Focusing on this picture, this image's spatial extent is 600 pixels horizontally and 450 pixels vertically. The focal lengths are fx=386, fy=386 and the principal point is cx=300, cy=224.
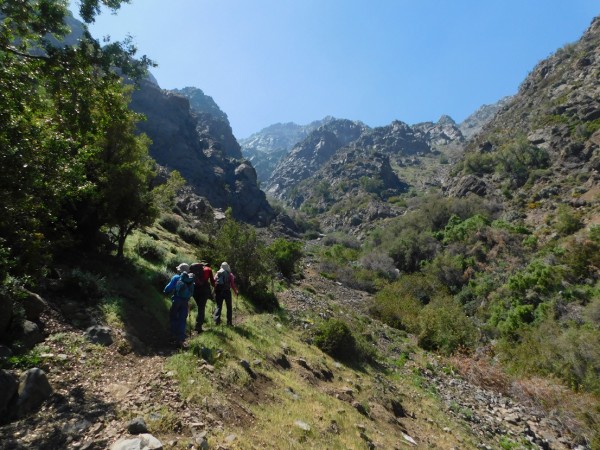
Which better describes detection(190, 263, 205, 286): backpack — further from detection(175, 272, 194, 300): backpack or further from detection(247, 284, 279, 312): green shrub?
detection(247, 284, 279, 312): green shrub

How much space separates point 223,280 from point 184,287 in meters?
2.10

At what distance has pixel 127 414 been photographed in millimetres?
5926

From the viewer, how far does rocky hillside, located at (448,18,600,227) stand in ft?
149

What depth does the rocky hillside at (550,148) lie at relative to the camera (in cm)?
4538

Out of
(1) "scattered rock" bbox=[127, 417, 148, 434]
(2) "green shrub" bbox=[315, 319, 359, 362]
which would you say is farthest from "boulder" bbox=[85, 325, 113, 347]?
(2) "green shrub" bbox=[315, 319, 359, 362]

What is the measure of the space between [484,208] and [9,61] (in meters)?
53.8

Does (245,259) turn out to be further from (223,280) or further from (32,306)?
(32,306)

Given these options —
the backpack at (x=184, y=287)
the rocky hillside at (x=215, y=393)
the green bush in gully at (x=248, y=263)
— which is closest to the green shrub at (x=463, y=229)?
the rocky hillside at (x=215, y=393)

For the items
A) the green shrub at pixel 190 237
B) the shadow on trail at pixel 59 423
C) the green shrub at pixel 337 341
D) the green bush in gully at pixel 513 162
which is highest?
the green bush in gully at pixel 513 162

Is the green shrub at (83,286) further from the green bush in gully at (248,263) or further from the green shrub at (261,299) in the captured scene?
the green bush in gully at (248,263)

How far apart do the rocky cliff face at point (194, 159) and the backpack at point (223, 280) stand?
254 ft

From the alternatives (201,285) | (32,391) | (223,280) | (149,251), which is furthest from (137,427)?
(149,251)

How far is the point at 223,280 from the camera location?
1196 cm

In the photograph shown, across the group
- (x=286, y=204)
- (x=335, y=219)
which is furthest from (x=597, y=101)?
(x=286, y=204)
